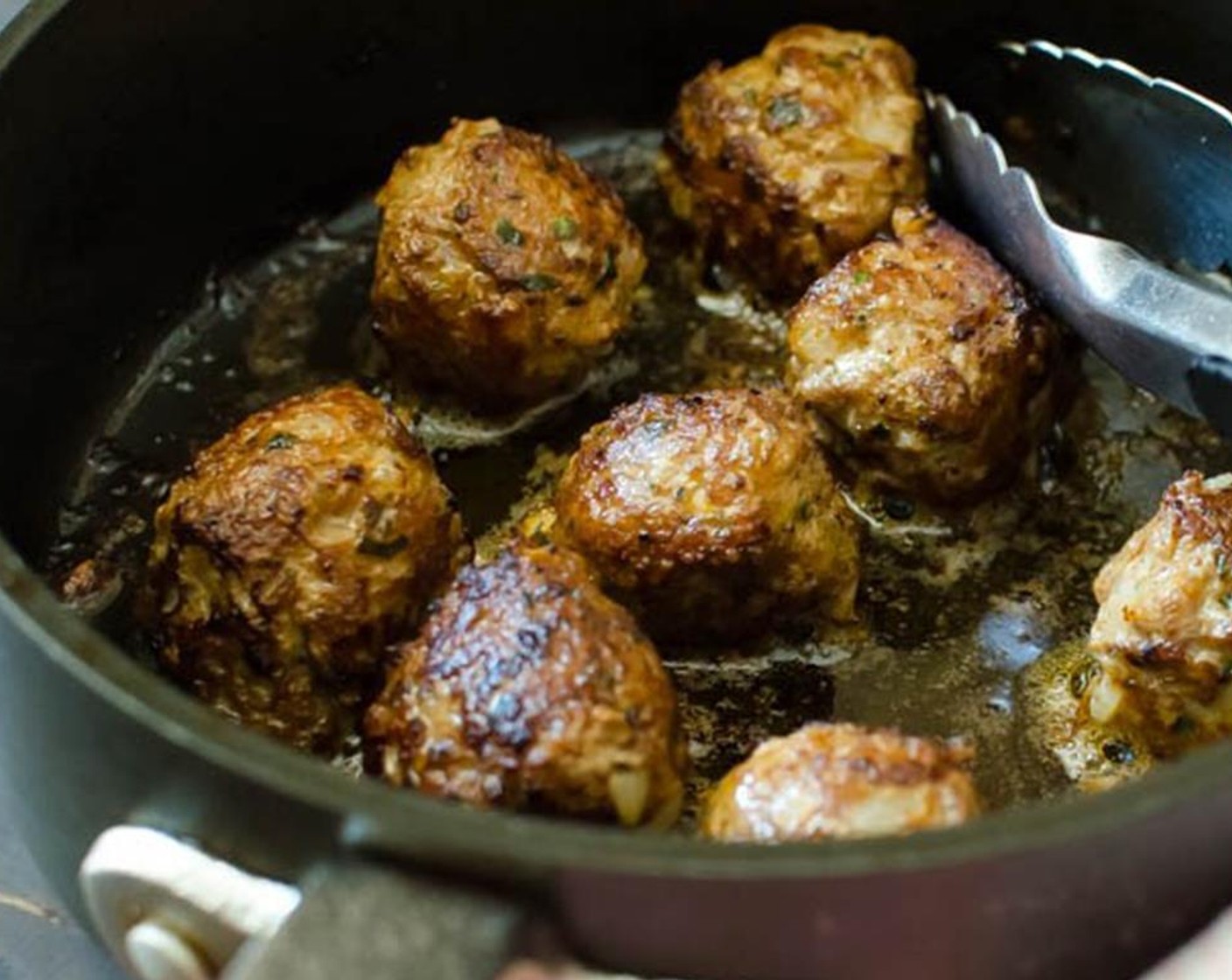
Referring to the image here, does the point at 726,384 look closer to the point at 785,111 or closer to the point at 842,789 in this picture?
the point at 785,111

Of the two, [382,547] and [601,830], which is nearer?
[601,830]

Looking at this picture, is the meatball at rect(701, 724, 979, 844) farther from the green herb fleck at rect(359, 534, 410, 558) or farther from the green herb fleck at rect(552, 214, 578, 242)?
the green herb fleck at rect(552, 214, 578, 242)

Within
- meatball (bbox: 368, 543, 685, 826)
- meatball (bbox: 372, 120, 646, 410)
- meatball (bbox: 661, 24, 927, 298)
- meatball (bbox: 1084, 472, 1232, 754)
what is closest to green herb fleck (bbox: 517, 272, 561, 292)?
meatball (bbox: 372, 120, 646, 410)

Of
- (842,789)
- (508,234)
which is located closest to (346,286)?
(508,234)

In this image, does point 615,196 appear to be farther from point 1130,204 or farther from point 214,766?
point 214,766

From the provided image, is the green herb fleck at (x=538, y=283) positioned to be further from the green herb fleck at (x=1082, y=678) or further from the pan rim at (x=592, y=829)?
the pan rim at (x=592, y=829)

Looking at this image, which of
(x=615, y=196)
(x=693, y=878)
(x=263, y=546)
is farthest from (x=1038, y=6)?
(x=693, y=878)

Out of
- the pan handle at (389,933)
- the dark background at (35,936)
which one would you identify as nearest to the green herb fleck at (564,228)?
the dark background at (35,936)
